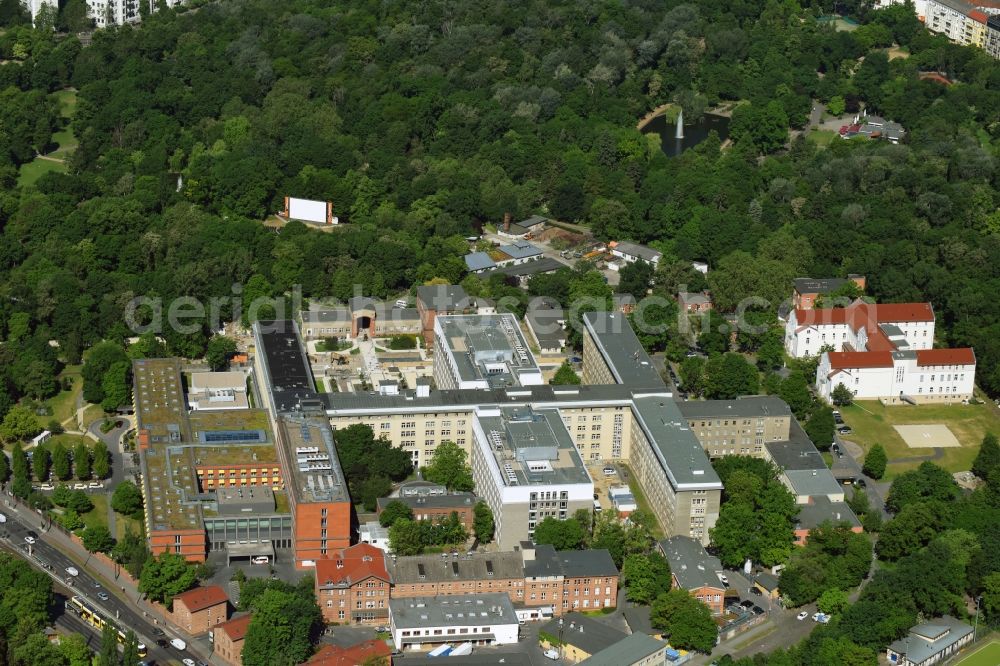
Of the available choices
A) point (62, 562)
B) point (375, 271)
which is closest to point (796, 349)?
point (375, 271)

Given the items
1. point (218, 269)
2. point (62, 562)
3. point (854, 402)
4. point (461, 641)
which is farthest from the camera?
point (218, 269)

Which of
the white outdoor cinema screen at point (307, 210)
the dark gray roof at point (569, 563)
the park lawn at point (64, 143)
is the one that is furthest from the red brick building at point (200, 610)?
the park lawn at point (64, 143)

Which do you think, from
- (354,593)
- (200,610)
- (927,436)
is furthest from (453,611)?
(927,436)

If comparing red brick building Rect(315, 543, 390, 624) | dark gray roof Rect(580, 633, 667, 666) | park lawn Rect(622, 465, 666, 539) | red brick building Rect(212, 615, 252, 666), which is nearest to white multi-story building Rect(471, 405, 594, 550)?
park lawn Rect(622, 465, 666, 539)

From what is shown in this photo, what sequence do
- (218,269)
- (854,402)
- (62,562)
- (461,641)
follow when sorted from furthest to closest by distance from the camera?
(218,269) → (854,402) → (62,562) → (461,641)

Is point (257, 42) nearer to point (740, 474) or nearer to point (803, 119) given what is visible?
point (803, 119)

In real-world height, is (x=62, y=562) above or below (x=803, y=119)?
below

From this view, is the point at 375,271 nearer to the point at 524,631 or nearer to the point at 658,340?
the point at 658,340

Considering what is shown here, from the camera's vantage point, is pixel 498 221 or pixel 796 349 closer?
pixel 796 349
